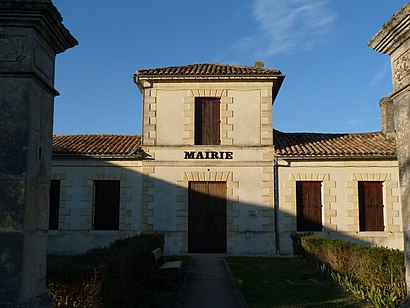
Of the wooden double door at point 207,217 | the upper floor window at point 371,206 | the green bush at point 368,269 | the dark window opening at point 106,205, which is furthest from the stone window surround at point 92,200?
the upper floor window at point 371,206

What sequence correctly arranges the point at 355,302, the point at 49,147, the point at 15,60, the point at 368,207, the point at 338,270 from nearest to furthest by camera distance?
the point at 15,60 < the point at 49,147 < the point at 355,302 < the point at 338,270 < the point at 368,207

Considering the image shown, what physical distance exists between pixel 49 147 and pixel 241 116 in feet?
36.4

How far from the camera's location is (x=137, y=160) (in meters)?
15.0

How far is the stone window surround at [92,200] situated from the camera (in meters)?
14.8

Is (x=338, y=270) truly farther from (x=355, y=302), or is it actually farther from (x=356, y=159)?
(x=356, y=159)

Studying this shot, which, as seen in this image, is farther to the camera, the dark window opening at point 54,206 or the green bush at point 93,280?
the dark window opening at point 54,206

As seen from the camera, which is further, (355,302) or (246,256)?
(246,256)

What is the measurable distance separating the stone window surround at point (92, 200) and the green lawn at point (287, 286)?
4572 mm

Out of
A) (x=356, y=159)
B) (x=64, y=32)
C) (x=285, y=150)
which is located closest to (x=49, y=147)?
(x=64, y=32)

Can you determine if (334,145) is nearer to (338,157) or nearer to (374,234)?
(338,157)

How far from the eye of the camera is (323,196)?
14727mm

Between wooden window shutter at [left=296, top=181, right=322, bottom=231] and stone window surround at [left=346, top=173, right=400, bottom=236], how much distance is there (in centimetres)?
102

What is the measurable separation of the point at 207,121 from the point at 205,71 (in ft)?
6.21

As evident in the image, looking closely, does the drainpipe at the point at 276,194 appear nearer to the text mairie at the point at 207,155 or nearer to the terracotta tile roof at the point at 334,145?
the terracotta tile roof at the point at 334,145
